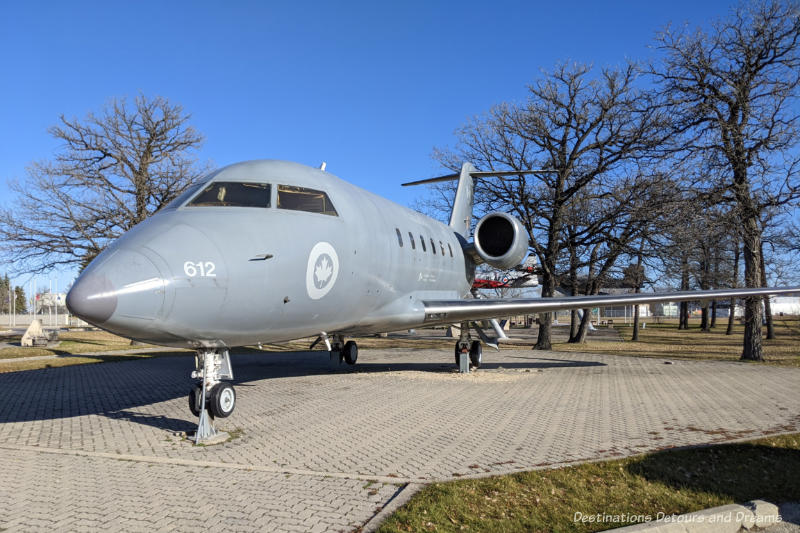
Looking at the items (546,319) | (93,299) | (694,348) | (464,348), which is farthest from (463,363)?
(694,348)

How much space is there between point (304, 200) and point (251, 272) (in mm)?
1732

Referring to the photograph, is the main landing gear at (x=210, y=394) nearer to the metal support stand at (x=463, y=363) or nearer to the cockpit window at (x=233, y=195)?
the cockpit window at (x=233, y=195)

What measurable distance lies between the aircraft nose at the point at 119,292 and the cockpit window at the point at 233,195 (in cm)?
150

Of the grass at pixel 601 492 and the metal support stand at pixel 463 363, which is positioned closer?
the grass at pixel 601 492

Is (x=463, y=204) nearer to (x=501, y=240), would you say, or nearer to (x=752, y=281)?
(x=501, y=240)

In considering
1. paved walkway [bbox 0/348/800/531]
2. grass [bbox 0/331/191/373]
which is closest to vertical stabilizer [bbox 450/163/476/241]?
paved walkway [bbox 0/348/800/531]

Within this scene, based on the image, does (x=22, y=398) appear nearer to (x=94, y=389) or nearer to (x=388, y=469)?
(x=94, y=389)

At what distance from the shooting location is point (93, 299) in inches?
171

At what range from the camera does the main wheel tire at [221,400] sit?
5996 mm

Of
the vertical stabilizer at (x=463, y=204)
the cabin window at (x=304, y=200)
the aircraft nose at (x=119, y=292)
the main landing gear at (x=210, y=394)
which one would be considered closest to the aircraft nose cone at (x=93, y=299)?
the aircraft nose at (x=119, y=292)

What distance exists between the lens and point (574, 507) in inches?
160

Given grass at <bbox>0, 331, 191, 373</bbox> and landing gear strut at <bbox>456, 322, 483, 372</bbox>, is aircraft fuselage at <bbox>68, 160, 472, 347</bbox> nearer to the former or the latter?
landing gear strut at <bbox>456, 322, 483, 372</bbox>

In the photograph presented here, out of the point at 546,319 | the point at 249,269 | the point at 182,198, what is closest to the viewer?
the point at 249,269

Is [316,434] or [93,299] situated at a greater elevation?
[93,299]
